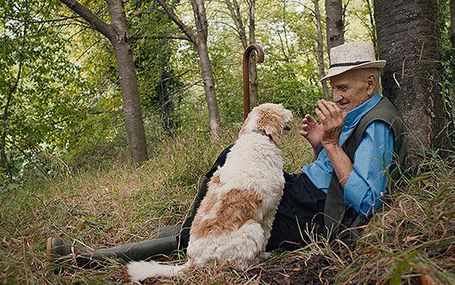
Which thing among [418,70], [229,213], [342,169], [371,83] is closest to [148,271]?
[229,213]

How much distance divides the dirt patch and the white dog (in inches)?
9.2

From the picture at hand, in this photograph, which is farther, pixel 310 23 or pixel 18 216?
pixel 310 23

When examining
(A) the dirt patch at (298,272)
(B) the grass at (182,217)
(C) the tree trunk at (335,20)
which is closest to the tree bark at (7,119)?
(B) the grass at (182,217)

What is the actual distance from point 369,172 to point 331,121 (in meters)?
0.44

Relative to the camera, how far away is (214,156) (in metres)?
5.68

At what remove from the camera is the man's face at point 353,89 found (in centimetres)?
333

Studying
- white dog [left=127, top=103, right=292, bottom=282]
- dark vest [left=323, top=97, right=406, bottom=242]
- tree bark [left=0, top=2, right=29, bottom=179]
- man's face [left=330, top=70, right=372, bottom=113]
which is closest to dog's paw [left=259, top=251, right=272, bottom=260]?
white dog [left=127, top=103, right=292, bottom=282]

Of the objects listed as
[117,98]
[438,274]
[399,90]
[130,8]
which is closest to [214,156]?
[399,90]

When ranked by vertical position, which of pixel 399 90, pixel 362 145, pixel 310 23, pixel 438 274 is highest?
pixel 310 23

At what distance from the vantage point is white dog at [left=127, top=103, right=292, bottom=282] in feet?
9.91

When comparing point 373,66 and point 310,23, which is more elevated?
point 310,23

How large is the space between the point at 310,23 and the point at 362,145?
49.4 ft

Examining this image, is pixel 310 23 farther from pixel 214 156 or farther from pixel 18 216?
pixel 18 216

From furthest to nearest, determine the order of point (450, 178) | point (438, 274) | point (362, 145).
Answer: point (362, 145) → point (450, 178) → point (438, 274)
